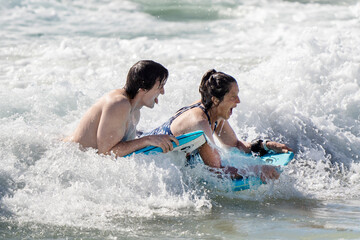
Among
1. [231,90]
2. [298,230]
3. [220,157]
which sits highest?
[231,90]

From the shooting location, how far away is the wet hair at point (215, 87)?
17.0ft

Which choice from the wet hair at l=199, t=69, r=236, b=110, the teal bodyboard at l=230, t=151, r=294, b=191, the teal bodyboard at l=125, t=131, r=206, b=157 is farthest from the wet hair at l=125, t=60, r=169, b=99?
the teal bodyboard at l=230, t=151, r=294, b=191

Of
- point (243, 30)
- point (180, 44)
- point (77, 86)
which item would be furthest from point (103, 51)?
point (243, 30)

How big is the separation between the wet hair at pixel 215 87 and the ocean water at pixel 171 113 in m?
0.62

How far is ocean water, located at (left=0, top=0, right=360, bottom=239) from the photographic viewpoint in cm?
466

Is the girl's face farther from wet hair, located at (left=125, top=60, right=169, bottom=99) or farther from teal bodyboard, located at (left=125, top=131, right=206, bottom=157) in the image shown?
wet hair, located at (left=125, top=60, right=169, bottom=99)

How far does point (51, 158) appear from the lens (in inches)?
217

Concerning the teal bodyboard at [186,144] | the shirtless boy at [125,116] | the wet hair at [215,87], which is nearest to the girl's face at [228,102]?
the wet hair at [215,87]

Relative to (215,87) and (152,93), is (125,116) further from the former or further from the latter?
(215,87)

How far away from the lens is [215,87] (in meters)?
5.18

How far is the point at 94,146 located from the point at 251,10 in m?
10.6

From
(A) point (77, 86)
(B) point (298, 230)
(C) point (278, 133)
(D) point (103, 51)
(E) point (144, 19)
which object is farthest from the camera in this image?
(E) point (144, 19)

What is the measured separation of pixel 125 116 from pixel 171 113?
8.84 ft

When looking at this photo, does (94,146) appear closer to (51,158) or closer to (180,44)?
(51,158)
